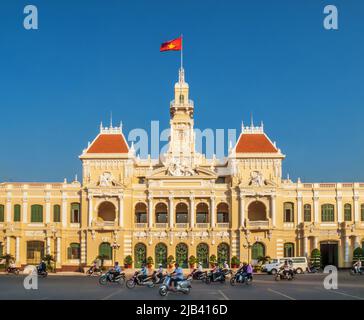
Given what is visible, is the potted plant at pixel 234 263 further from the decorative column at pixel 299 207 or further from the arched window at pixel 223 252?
the decorative column at pixel 299 207

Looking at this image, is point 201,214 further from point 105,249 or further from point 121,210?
point 105,249

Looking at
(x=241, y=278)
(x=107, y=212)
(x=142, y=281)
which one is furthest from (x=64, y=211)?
(x=142, y=281)

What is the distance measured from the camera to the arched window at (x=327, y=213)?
231 feet

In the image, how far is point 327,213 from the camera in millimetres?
70562

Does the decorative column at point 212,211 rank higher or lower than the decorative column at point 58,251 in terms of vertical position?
higher

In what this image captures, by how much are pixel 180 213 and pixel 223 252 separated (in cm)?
614

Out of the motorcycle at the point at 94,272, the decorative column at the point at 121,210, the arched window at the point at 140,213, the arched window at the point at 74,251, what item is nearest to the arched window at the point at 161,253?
the arched window at the point at 140,213

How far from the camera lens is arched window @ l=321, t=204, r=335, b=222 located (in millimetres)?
70500

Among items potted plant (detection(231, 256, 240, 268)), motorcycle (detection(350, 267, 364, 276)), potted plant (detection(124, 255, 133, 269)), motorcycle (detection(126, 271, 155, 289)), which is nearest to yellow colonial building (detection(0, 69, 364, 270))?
potted plant (detection(124, 255, 133, 269))

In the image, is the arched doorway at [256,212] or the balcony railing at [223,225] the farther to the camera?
the arched doorway at [256,212]

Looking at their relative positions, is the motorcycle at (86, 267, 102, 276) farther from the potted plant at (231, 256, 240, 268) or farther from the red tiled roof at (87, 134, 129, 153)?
the red tiled roof at (87, 134, 129, 153)

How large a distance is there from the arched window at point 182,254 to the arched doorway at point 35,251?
45.4 feet

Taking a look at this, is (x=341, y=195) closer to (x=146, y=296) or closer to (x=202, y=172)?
(x=202, y=172)
